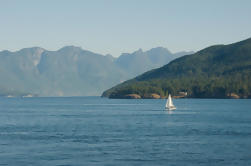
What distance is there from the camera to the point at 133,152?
7262cm

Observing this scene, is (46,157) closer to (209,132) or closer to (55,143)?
(55,143)

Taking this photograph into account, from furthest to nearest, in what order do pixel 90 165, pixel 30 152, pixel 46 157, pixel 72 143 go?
pixel 72 143
pixel 30 152
pixel 46 157
pixel 90 165

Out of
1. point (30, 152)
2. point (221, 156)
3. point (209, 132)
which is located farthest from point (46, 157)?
point (209, 132)

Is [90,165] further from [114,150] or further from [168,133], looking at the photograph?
[168,133]

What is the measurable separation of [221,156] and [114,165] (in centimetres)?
1575

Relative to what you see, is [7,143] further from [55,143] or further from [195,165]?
[195,165]

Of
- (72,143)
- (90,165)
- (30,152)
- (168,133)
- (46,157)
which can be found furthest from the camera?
(168,133)

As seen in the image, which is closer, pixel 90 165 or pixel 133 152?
pixel 90 165

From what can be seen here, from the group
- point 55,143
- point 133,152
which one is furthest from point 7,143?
point 133,152

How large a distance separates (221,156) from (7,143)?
35.9 m

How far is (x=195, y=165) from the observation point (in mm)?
62094

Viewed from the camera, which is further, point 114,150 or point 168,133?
point 168,133

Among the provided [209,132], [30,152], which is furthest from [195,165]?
[209,132]

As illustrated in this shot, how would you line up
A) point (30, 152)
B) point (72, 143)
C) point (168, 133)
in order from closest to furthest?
point (30, 152) < point (72, 143) < point (168, 133)
